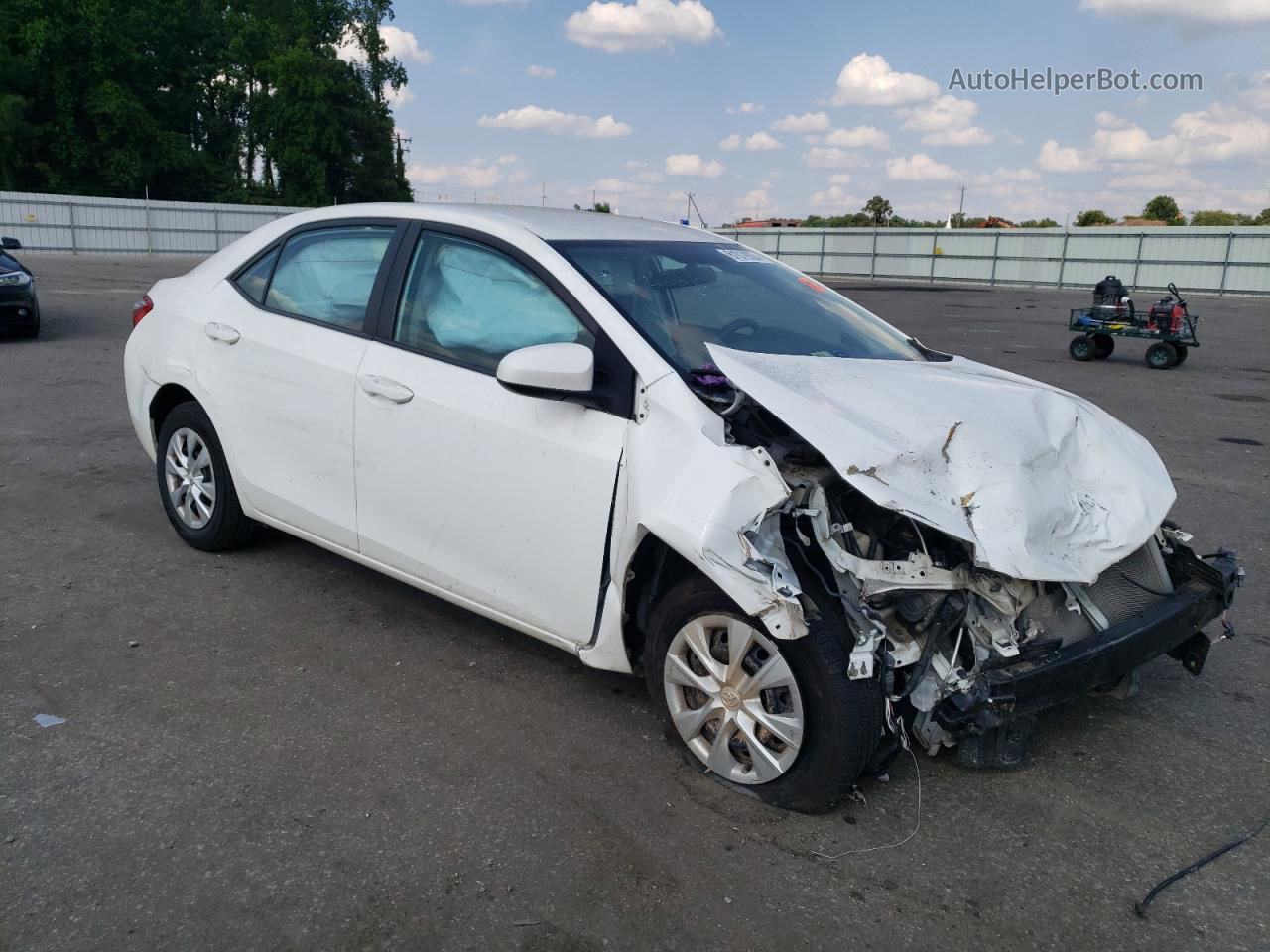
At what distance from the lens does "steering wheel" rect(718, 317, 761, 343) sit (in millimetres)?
3669

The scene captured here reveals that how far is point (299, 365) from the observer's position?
4.16 metres

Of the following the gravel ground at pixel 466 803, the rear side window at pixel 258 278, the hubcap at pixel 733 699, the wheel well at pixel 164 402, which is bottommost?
the gravel ground at pixel 466 803

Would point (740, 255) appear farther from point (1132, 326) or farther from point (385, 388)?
point (1132, 326)

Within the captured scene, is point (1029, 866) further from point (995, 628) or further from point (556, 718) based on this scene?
point (556, 718)

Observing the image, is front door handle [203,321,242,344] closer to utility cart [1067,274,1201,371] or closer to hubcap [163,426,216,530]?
hubcap [163,426,216,530]

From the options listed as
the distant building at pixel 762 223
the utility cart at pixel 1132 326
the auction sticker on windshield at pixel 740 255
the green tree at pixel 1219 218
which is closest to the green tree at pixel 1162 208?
the green tree at pixel 1219 218

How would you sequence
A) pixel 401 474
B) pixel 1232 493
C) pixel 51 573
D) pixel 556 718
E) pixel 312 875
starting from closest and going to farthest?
pixel 312 875 < pixel 556 718 < pixel 401 474 < pixel 51 573 < pixel 1232 493

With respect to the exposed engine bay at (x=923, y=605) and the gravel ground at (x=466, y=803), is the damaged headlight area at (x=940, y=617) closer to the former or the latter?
the exposed engine bay at (x=923, y=605)

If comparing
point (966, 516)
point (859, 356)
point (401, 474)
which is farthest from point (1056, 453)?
point (401, 474)

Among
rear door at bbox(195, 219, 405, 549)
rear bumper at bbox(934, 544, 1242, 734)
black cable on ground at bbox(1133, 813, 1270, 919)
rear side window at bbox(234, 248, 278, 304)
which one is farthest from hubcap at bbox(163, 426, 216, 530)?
black cable on ground at bbox(1133, 813, 1270, 919)

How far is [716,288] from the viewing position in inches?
155

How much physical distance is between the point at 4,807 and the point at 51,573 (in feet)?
6.72

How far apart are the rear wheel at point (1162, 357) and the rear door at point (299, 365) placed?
1239 cm

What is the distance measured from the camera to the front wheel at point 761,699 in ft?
9.32
